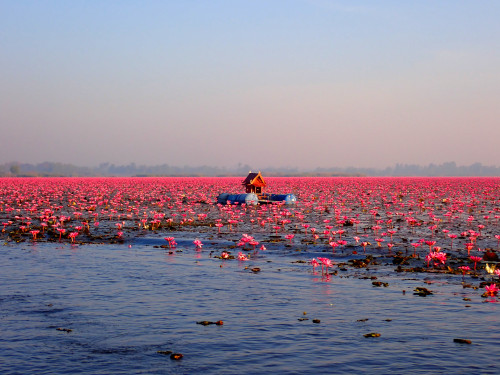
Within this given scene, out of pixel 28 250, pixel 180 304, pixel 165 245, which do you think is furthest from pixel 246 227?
pixel 180 304

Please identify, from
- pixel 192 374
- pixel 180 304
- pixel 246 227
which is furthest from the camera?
pixel 246 227

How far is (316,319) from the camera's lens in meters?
11.8

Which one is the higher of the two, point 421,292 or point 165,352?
point 421,292

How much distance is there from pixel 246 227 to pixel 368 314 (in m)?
17.8

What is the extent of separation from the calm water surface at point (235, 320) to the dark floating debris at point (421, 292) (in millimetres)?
184

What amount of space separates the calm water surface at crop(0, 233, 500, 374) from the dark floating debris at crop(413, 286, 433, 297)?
18cm

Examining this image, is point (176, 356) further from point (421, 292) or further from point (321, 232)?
point (321, 232)

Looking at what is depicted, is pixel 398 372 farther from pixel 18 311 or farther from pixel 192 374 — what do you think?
pixel 18 311

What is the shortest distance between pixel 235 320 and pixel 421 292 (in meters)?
5.30

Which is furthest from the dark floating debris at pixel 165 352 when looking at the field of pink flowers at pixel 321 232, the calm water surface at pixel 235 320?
the field of pink flowers at pixel 321 232

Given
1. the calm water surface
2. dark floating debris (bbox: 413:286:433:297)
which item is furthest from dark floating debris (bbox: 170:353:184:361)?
dark floating debris (bbox: 413:286:433:297)

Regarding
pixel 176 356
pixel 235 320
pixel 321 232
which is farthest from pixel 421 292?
pixel 321 232

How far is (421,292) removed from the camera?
14.3 metres

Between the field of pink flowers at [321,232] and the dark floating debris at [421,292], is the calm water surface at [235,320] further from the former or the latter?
the field of pink flowers at [321,232]
